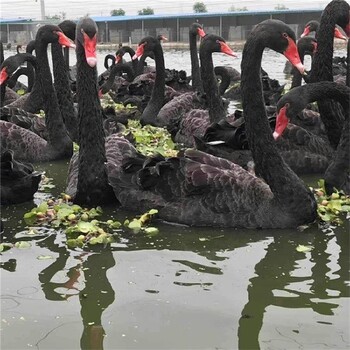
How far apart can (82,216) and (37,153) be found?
1.76 m

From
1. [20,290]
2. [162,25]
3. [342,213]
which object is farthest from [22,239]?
[162,25]

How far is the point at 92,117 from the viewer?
418 cm

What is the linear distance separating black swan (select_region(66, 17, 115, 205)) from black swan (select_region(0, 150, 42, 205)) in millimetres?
272

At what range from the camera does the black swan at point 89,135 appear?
158 inches

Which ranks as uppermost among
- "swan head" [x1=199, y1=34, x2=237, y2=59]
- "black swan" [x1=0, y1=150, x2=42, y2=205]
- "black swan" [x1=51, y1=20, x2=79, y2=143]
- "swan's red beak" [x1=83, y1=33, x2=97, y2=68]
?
"swan's red beak" [x1=83, y1=33, x2=97, y2=68]

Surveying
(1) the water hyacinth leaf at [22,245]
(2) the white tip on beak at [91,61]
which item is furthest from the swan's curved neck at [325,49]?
(1) the water hyacinth leaf at [22,245]

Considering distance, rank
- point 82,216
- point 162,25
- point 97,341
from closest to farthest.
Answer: point 97,341 → point 82,216 → point 162,25

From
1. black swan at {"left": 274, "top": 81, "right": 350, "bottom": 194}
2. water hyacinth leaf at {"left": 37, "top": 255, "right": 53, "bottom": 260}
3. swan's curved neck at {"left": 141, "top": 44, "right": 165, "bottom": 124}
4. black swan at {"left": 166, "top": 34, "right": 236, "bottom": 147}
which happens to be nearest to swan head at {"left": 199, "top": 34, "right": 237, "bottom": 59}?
black swan at {"left": 166, "top": 34, "right": 236, "bottom": 147}

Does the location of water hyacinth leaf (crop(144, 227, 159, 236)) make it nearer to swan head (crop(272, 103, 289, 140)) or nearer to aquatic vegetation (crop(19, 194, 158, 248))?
aquatic vegetation (crop(19, 194, 158, 248))

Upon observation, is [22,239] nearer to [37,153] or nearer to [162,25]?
[37,153]

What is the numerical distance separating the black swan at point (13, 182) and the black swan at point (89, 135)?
272 mm

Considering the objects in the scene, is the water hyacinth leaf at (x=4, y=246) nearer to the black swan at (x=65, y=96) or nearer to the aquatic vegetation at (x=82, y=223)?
the aquatic vegetation at (x=82, y=223)

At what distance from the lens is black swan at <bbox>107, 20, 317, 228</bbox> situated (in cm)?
363

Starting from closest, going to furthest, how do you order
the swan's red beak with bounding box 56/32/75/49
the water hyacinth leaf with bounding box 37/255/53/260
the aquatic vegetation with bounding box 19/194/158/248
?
the water hyacinth leaf with bounding box 37/255/53/260 → the aquatic vegetation with bounding box 19/194/158/248 → the swan's red beak with bounding box 56/32/75/49
